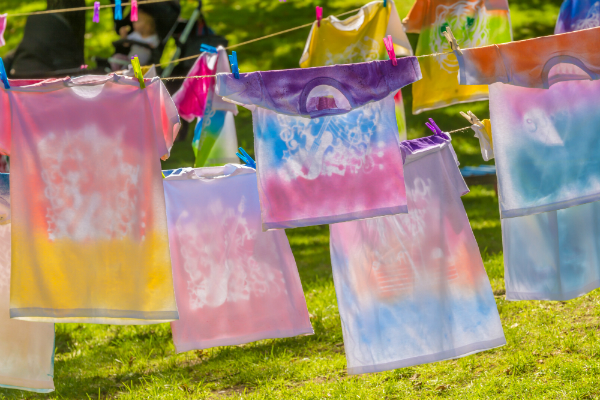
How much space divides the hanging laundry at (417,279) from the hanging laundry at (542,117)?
26cm

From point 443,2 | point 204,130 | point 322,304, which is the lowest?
point 322,304

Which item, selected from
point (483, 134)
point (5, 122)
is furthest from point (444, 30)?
point (5, 122)

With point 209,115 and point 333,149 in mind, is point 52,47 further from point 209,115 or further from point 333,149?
point 333,149

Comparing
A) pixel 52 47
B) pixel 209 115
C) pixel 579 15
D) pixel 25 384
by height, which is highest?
pixel 52 47

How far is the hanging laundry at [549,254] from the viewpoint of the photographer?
10.4 ft

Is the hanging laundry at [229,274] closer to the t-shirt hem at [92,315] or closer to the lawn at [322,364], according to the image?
the t-shirt hem at [92,315]

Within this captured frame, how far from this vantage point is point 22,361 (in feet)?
9.75

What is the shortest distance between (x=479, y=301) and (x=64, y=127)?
6.65 feet

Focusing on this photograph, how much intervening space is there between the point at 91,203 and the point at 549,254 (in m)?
2.19

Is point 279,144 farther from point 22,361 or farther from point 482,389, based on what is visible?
point 482,389

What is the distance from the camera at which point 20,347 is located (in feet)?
9.75

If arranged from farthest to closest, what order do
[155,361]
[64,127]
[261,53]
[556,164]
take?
1. [261,53]
2. [155,361]
3. [556,164]
4. [64,127]

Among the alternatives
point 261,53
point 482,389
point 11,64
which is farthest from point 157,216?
point 261,53

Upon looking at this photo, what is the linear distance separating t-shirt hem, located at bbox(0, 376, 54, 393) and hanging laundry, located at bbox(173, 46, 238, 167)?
219 cm
